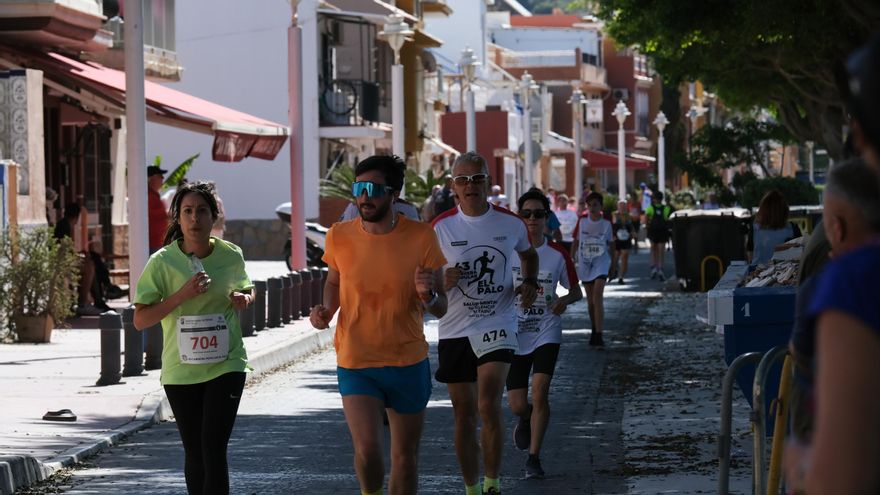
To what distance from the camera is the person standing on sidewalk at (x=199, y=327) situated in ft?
24.5

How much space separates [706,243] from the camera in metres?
30.3

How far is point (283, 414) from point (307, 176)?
1240 inches

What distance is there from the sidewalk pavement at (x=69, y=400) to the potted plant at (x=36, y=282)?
31 cm

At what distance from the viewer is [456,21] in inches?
3034

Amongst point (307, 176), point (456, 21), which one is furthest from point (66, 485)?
point (456, 21)

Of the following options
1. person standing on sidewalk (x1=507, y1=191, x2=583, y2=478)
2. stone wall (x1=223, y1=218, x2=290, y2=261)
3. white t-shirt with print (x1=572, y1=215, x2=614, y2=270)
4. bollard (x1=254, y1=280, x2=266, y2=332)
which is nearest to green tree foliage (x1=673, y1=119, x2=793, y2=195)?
stone wall (x1=223, y1=218, x2=290, y2=261)

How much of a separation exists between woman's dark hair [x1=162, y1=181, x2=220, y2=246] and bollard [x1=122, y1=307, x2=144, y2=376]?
745cm

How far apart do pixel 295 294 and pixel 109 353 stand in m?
8.37

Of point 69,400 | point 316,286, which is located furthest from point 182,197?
point 316,286

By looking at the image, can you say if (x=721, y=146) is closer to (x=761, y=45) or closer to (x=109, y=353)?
(x=761, y=45)

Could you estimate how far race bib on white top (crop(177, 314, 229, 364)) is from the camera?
755cm

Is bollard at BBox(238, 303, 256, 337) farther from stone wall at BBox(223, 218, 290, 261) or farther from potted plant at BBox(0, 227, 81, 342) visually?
stone wall at BBox(223, 218, 290, 261)

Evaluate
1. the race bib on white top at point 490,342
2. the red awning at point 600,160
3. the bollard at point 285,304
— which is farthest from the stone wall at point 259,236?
the red awning at point 600,160

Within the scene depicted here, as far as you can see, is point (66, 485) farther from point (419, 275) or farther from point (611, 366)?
point (611, 366)
